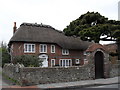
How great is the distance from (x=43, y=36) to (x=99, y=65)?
59.3 feet

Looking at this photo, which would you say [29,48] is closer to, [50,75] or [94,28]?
[94,28]

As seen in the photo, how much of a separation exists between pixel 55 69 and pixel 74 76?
229cm

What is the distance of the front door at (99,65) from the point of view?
19.9m

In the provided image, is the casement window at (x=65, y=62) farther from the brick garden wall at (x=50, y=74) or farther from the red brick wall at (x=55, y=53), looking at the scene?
the brick garden wall at (x=50, y=74)

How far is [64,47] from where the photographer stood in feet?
120

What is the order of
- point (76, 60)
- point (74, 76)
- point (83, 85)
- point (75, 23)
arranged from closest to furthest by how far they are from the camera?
1. point (83, 85)
2. point (74, 76)
3. point (75, 23)
4. point (76, 60)

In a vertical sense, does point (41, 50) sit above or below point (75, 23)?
below

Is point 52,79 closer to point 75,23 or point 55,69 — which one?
point 55,69

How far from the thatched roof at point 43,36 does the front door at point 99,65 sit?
16.5 m

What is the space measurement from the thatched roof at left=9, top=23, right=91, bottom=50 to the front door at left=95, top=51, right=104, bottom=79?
1647 centimetres

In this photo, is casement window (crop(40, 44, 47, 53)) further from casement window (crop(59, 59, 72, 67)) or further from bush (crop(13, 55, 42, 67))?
bush (crop(13, 55, 42, 67))

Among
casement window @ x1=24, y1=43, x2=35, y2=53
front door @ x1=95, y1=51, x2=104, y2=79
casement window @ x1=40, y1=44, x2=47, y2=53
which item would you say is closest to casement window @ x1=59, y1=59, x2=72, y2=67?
casement window @ x1=40, y1=44, x2=47, y2=53

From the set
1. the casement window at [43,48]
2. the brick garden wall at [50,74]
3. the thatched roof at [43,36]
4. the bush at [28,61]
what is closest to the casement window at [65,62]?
the thatched roof at [43,36]

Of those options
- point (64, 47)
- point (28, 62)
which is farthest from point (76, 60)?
point (28, 62)
